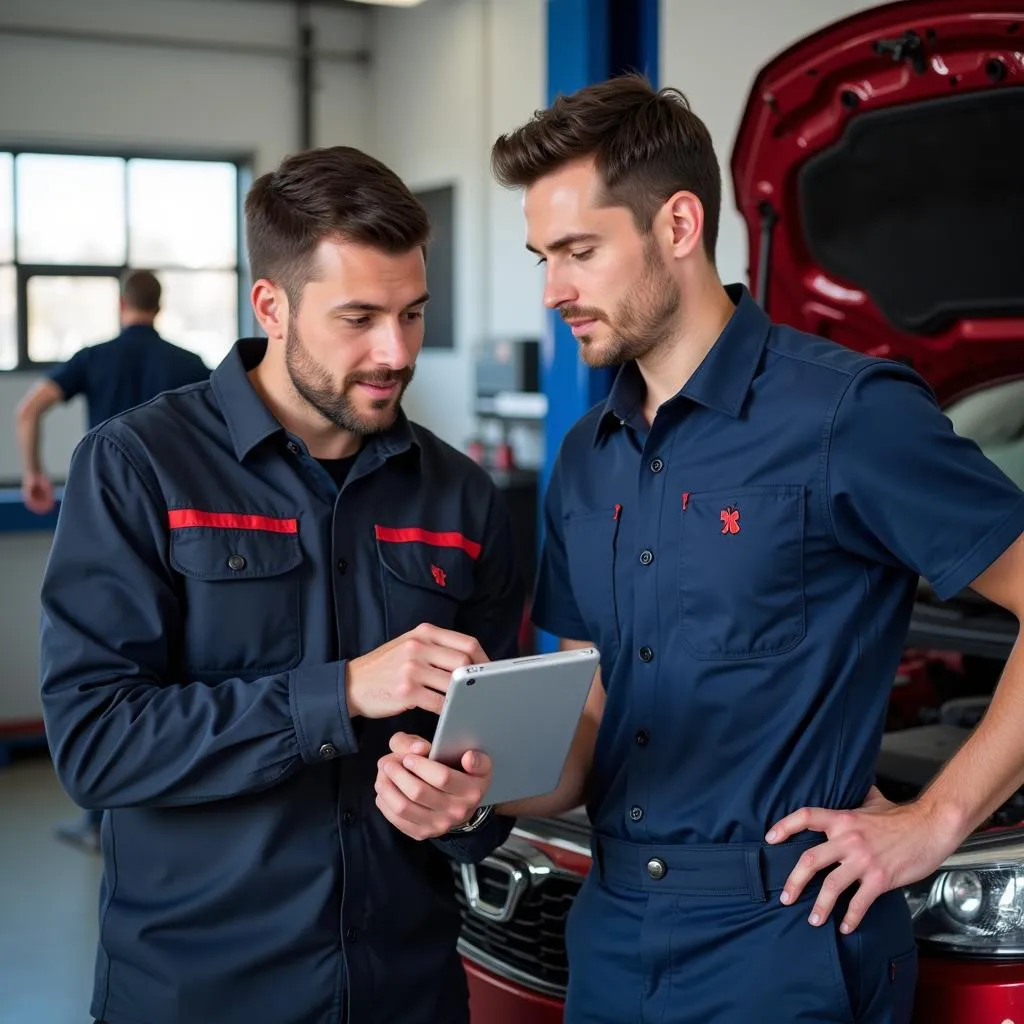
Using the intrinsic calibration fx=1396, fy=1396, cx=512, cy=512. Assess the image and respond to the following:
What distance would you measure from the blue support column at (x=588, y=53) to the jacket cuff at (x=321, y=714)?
202 cm

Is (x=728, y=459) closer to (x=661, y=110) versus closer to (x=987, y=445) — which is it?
(x=661, y=110)

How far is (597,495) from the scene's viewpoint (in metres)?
1.83

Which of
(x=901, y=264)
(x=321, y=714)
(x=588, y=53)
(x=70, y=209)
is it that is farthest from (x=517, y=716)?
(x=70, y=209)

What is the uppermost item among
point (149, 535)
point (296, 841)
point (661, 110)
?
point (661, 110)

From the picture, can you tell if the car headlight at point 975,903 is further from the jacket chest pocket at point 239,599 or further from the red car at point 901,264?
the jacket chest pocket at point 239,599

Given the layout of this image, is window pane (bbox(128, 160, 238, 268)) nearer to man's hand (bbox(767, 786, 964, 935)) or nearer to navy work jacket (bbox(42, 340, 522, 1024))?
navy work jacket (bbox(42, 340, 522, 1024))

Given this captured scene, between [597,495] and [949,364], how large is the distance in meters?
1.18

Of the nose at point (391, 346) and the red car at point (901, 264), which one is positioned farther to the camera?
the red car at point (901, 264)

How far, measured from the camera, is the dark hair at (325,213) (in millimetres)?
1712

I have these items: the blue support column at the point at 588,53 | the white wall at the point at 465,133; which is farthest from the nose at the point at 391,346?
the white wall at the point at 465,133

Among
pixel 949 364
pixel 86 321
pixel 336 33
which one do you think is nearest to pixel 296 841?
pixel 949 364

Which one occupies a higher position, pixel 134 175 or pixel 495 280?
pixel 134 175

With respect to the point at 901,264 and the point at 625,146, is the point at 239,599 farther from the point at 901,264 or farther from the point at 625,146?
the point at 901,264

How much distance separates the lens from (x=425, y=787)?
57.5 inches
